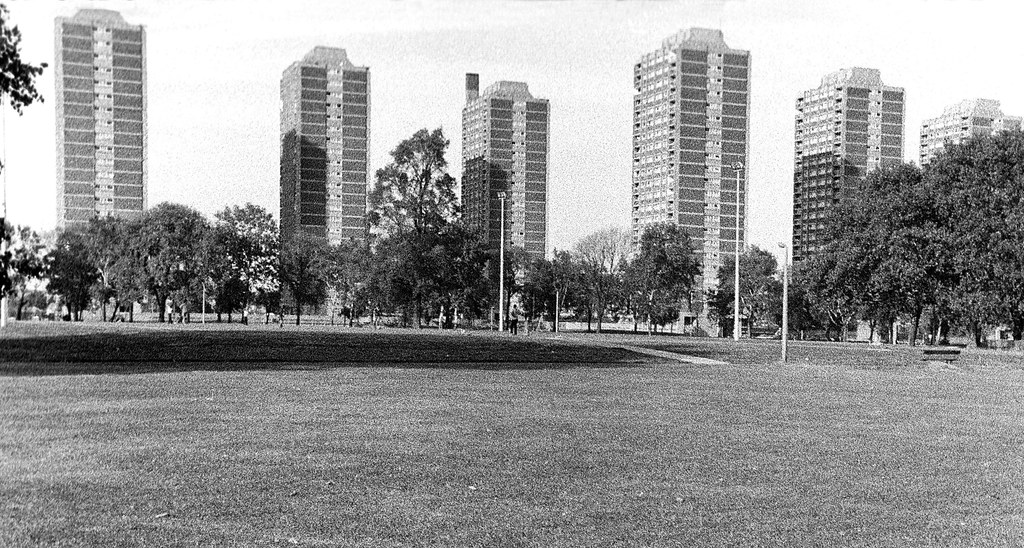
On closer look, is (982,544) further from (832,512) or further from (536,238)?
(536,238)

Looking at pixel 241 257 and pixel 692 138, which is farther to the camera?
pixel 692 138

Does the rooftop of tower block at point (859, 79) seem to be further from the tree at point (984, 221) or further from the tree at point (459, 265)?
the tree at point (984, 221)

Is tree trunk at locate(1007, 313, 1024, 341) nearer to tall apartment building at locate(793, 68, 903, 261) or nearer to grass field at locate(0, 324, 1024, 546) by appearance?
grass field at locate(0, 324, 1024, 546)

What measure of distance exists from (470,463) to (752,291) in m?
79.1

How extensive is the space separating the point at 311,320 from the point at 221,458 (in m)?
82.8

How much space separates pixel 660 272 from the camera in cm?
7838

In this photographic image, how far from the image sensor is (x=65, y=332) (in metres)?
8.02

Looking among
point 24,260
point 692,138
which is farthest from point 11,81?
point 692,138

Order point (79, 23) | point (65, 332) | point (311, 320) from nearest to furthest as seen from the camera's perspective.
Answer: point (79, 23) < point (65, 332) < point (311, 320)

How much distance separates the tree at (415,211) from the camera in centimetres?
5931

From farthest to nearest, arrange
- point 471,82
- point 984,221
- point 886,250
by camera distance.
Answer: point 886,250
point 984,221
point 471,82

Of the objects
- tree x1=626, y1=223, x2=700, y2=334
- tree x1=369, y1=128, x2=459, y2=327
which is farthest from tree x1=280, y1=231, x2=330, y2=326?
tree x1=626, y1=223, x2=700, y2=334

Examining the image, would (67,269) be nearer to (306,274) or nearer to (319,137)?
(319,137)

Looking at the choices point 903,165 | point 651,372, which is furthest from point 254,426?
point 903,165
